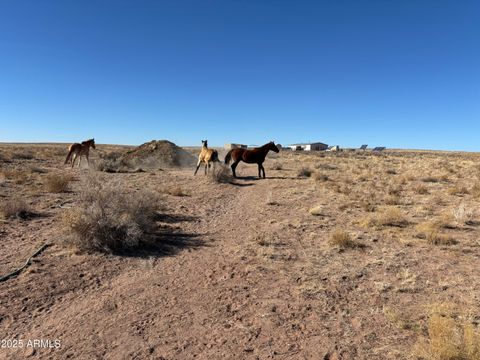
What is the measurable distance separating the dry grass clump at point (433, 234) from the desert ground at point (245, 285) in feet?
0.09

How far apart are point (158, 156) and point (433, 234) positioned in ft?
70.0

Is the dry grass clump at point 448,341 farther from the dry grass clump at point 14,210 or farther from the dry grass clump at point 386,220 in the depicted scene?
the dry grass clump at point 14,210

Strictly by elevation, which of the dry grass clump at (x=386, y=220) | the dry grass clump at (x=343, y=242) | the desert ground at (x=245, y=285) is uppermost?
the dry grass clump at (x=386, y=220)

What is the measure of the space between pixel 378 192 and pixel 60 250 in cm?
1240

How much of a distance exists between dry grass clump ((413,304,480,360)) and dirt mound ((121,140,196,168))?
74.7 feet

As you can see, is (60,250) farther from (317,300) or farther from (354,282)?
(354,282)

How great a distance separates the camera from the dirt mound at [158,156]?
25.3 meters

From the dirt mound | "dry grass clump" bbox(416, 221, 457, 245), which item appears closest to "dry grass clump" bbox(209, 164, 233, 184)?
the dirt mound

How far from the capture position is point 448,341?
3.69m

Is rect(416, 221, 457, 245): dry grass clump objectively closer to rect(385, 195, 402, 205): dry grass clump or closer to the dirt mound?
rect(385, 195, 402, 205): dry grass clump

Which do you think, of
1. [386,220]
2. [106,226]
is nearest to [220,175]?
[386,220]

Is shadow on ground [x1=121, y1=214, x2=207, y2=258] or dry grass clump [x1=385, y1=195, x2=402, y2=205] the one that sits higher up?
dry grass clump [x1=385, y1=195, x2=402, y2=205]

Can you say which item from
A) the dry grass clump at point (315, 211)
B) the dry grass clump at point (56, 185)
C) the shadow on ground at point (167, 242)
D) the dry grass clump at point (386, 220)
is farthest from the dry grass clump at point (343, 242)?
the dry grass clump at point (56, 185)

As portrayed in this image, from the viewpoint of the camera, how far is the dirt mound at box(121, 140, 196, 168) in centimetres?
2533
